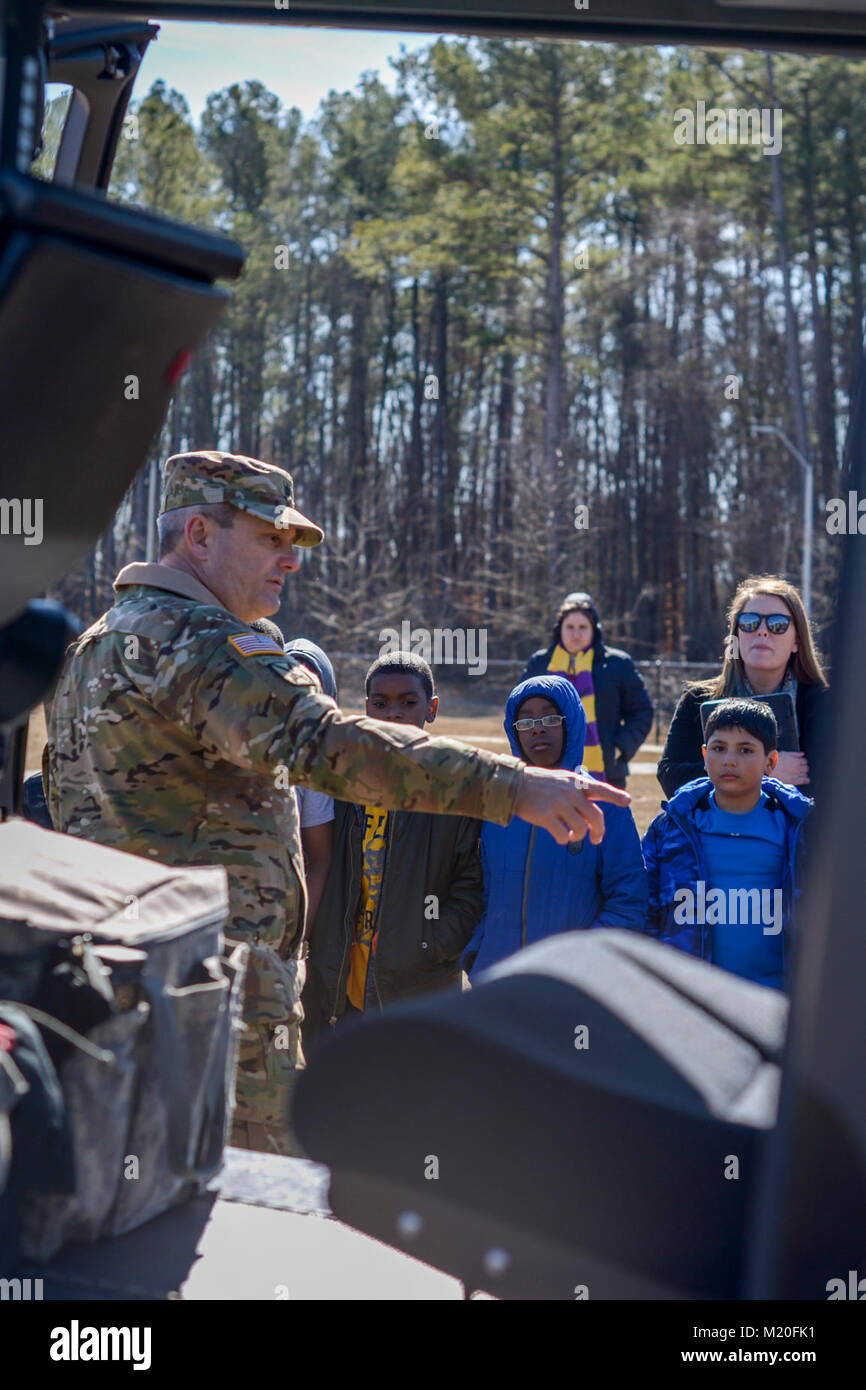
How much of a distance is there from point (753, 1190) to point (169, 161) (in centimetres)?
3098

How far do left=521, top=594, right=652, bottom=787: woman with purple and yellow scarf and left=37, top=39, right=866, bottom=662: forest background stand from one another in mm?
17764

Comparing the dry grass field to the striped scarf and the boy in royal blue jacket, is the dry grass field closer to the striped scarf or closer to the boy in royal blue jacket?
the striped scarf

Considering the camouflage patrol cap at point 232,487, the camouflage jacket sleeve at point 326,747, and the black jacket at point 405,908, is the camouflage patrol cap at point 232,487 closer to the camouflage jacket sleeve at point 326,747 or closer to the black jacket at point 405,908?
the camouflage jacket sleeve at point 326,747

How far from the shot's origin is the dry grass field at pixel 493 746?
1126cm

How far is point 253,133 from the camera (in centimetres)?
3716

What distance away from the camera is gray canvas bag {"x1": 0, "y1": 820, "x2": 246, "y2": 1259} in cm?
134

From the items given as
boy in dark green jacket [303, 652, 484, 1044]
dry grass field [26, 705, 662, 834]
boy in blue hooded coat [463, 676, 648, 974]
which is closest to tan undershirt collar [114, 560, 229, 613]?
boy in dark green jacket [303, 652, 484, 1044]

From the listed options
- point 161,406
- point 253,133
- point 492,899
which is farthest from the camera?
point 253,133

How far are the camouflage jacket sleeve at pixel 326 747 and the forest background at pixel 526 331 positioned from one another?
74.8 ft

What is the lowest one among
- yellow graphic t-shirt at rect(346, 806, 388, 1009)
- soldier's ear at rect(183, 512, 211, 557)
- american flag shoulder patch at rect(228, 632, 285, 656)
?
yellow graphic t-shirt at rect(346, 806, 388, 1009)

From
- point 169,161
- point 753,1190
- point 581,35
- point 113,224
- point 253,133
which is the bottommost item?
point 753,1190

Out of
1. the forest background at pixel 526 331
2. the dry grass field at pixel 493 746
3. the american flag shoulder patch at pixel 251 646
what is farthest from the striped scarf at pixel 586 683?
the forest background at pixel 526 331
